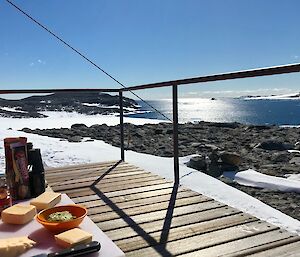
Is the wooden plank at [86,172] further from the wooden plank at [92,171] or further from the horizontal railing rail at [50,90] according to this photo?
the horizontal railing rail at [50,90]

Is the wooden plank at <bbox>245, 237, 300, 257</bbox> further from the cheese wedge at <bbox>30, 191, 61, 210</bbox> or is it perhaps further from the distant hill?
Result: the distant hill

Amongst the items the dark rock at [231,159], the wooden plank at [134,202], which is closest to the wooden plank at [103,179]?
the wooden plank at [134,202]

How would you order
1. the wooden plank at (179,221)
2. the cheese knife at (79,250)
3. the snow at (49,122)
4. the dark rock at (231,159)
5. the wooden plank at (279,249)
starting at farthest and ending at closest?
the snow at (49,122), the dark rock at (231,159), the wooden plank at (179,221), the wooden plank at (279,249), the cheese knife at (79,250)

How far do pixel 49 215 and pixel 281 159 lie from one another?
7.19 meters

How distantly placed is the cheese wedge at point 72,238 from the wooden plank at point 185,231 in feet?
3.20

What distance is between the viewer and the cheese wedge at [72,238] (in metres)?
1.11

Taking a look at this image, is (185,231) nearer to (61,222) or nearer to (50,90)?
(61,222)

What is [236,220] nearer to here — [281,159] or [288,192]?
[288,192]

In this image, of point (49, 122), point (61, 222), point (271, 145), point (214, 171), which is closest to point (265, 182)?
point (214, 171)

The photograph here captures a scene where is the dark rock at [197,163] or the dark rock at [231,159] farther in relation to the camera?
the dark rock at [231,159]

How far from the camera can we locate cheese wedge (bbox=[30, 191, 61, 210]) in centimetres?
149

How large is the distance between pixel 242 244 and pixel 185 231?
39 cm

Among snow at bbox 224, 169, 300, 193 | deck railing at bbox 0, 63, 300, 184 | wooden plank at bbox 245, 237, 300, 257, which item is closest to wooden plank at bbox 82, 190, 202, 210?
deck railing at bbox 0, 63, 300, 184

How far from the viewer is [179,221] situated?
8.10ft
